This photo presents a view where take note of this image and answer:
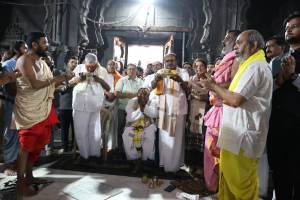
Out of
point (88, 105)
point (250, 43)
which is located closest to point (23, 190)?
point (88, 105)

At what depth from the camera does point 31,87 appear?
3.47 metres

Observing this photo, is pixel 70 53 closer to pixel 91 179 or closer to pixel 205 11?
pixel 205 11

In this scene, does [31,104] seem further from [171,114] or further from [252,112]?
[252,112]

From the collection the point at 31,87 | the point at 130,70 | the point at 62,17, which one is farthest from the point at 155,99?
the point at 62,17

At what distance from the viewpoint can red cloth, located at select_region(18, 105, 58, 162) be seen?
136 inches

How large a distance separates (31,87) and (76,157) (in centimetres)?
207

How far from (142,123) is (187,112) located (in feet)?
2.68

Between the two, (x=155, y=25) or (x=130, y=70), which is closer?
(x=130, y=70)

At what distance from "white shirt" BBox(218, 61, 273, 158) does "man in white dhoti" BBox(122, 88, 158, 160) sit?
7.41ft

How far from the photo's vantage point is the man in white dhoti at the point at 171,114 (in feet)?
14.5

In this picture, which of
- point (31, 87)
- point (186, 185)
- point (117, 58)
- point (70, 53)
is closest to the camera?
point (31, 87)

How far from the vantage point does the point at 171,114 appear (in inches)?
174

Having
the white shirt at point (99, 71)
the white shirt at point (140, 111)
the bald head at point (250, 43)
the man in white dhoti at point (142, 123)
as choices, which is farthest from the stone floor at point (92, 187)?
the bald head at point (250, 43)

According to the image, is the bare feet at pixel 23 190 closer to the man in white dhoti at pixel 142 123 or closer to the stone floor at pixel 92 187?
the stone floor at pixel 92 187
